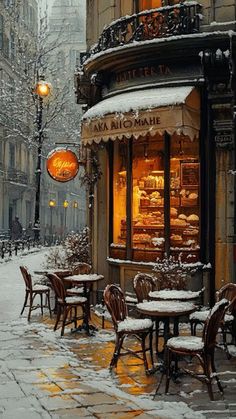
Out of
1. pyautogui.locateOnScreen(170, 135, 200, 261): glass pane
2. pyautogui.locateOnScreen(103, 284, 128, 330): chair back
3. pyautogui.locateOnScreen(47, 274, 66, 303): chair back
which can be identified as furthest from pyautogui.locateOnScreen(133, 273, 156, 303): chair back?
pyautogui.locateOnScreen(170, 135, 200, 261): glass pane

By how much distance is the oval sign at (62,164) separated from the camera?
16.6m

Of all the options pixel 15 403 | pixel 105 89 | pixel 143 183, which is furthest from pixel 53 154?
pixel 15 403

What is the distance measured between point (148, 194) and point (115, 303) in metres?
4.57

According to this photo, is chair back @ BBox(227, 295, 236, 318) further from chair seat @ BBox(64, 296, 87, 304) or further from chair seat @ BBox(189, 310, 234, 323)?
chair seat @ BBox(64, 296, 87, 304)

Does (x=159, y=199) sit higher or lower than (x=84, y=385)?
higher

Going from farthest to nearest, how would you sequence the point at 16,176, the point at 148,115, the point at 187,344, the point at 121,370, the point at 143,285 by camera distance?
the point at 16,176 → the point at 148,115 → the point at 143,285 → the point at 121,370 → the point at 187,344

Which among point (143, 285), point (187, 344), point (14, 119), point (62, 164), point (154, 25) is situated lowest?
point (187, 344)

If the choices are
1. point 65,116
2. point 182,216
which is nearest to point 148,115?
point 182,216

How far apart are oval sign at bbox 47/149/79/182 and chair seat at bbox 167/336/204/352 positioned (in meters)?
8.97

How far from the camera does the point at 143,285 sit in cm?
1076

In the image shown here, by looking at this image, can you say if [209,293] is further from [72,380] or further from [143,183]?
Answer: [72,380]

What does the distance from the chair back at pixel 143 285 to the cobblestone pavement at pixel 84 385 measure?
102cm

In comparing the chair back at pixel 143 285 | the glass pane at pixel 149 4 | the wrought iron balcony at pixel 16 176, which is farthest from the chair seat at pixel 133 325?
the wrought iron balcony at pixel 16 176

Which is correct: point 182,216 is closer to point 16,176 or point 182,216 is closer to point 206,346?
point 206,346
